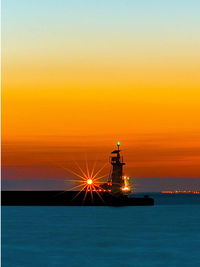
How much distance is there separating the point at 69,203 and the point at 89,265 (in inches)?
3483

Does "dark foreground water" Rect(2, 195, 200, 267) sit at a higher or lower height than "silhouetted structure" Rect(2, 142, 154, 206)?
lower

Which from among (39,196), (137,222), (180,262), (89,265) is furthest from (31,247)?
(39,196)

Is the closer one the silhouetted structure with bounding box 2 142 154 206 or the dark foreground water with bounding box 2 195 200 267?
the dark foreground water with bounding box 2 195 200 267

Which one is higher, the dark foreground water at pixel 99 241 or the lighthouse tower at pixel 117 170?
the lighthouse tower at pixel 117 170

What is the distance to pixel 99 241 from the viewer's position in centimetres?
7194

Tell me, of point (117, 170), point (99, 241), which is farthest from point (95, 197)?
point (99, 241)

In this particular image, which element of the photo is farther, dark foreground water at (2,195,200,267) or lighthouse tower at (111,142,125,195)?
lighthouse tower at (111,142,125,195)

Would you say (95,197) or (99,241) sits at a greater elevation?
(95,197)

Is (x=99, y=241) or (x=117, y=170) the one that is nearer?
(x=99, y=241)

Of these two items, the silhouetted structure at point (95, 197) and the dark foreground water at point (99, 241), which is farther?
the silhouetted structure at point (95, 197)

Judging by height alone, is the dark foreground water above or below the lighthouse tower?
below

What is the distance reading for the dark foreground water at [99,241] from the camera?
A: 186 ft

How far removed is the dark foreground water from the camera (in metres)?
56.8

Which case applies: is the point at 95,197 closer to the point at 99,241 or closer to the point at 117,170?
the point at 117,170
